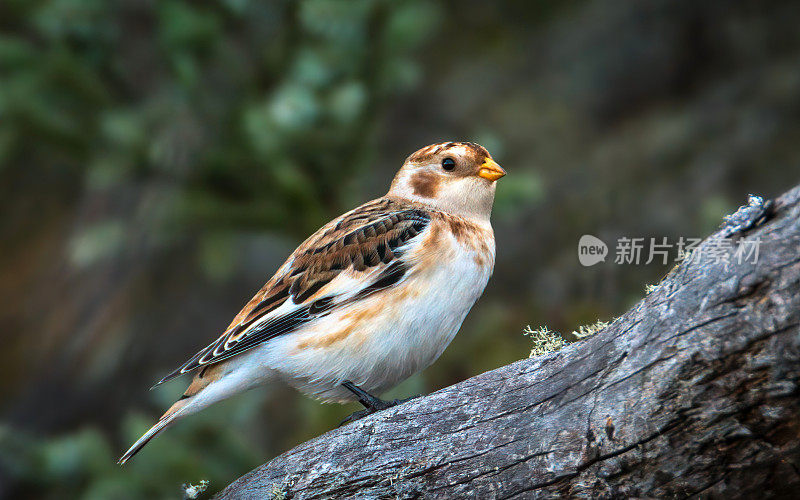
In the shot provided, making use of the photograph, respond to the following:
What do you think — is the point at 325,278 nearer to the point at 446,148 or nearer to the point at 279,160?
the point at 446,148

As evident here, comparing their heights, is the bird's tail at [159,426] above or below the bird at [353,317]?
below

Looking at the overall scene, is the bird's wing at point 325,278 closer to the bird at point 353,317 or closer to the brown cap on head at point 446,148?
the bird at point 353,317

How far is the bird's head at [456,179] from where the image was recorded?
396 cm

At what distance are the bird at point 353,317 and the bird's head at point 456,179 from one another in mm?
286

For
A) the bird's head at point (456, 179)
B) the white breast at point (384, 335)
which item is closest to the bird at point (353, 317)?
the white breast at point (384, 335)

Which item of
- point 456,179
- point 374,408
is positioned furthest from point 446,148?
point 374,408

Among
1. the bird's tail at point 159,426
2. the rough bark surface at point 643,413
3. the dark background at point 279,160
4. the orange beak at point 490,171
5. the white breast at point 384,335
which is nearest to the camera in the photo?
the rough bark surface at point 643,413

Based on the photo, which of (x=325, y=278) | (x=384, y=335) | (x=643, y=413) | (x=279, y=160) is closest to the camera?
(x=643, y=413)

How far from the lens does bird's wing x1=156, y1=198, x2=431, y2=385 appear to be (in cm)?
339

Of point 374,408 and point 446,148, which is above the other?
point 446,148

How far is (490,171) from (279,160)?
1.41 m

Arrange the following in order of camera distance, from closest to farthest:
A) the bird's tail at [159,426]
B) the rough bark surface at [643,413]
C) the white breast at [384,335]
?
the rough bark surface at [643,413]
the bird's tail at [159,426]
the white breast at [384,335]

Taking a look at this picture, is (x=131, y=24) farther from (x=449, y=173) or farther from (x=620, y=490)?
(x=620, y=490)

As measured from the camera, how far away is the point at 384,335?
3.34 meters
